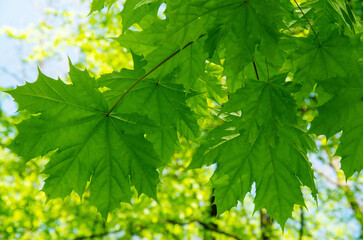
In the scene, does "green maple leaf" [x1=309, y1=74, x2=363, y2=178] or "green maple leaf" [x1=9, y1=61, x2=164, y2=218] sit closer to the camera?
"green maple leaf" [x1=309, y1=74, x2=363, y2=178]

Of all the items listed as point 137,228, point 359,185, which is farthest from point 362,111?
point 359,185

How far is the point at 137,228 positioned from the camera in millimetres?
6758

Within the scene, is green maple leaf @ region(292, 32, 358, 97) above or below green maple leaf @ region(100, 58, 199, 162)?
below

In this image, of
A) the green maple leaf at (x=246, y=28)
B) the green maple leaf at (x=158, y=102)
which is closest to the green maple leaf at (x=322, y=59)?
the green maple leaf at (x=246, y=28)

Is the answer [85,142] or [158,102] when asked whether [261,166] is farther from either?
[85,142]

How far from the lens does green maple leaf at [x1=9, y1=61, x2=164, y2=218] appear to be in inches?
58.0

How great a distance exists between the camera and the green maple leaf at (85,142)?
4.83 ft

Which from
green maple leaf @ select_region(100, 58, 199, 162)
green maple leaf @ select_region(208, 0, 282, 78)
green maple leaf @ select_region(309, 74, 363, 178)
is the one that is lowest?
green maple leaf @ select_region(309, 74, 363, 178)

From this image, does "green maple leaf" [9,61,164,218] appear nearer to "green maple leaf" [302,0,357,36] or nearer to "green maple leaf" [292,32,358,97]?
Answer: "green maple leaf" [292,32,358,97]

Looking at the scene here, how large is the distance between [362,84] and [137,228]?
633 centimetres

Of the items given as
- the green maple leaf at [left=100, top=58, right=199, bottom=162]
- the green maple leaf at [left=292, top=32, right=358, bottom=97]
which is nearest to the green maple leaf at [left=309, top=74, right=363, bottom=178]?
the green maple leaf at [left=292, top=32, right=358, bottom=97]

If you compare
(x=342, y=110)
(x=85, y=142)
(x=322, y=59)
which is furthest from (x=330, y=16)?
(x=85, y=142)

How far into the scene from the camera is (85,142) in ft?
5.11

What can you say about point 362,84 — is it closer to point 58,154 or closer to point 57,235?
point 58,154
